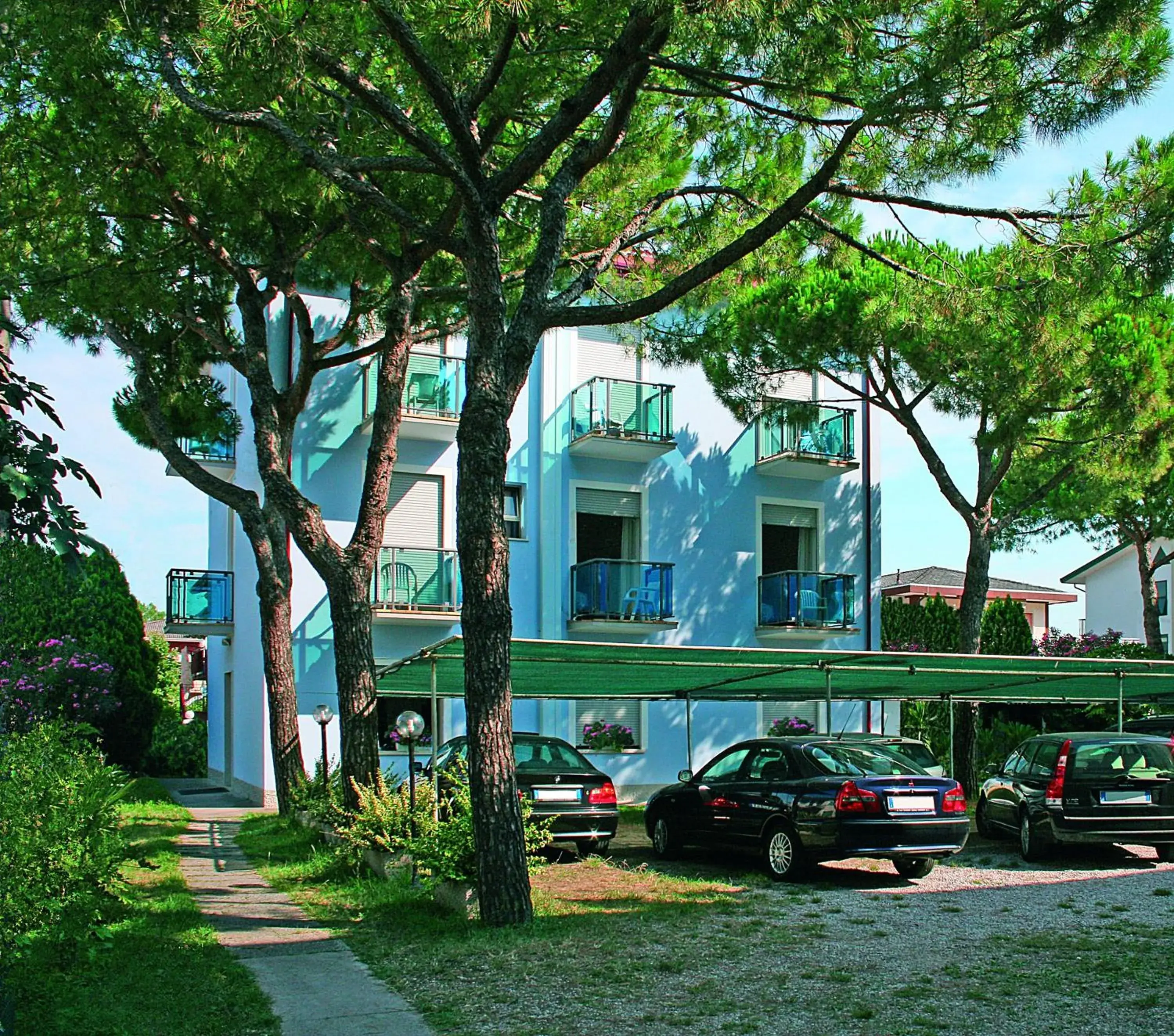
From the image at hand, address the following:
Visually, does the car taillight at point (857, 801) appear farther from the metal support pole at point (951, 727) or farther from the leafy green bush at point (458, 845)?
the metal support pole at point (951, 727)

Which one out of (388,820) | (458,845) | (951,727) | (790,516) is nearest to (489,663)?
(458,845)

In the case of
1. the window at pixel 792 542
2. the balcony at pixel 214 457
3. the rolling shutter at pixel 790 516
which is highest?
the balcony at pixel 214 457

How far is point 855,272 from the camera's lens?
2097 cm

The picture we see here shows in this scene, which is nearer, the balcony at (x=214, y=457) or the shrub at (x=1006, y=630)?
the balcony at (x=214, y=457)

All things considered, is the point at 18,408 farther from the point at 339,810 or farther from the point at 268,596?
the point at 268,596

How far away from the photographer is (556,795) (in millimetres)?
13945

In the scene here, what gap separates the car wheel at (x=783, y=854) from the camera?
488 inches

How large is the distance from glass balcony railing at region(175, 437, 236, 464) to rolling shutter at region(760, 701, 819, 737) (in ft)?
38.4

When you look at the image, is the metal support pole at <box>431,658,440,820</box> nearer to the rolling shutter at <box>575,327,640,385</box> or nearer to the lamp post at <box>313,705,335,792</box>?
the lamp post at <box>313,705,335,792</box>

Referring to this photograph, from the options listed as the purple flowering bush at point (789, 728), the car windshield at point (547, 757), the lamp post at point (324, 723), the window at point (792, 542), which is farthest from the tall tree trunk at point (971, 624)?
the lamp post at point (324, 723)

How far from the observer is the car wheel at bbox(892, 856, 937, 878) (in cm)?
1295

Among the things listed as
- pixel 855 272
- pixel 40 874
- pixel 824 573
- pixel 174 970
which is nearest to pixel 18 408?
pixel 40 874

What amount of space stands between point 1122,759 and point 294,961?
9254 mm

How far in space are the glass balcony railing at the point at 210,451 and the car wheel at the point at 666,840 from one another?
11.2 m
